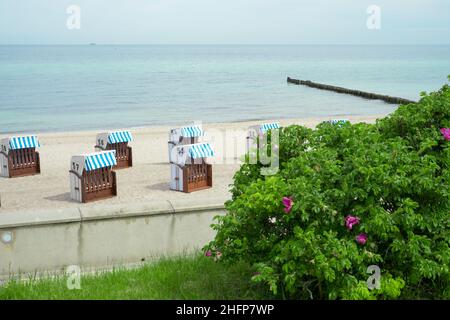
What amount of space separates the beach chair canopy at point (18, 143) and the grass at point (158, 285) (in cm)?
964

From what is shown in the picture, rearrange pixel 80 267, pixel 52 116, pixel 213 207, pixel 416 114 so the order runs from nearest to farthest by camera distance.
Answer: pixel 416 114 < pixel 80 267 < pixel 213 207 < pixel 52 116

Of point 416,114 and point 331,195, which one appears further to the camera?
point 416,114

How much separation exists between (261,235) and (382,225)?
1026mm

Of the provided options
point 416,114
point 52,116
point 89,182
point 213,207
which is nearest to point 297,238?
point 416,114

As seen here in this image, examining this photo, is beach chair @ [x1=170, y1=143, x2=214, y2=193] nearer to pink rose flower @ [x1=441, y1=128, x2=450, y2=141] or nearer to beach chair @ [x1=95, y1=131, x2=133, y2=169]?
beach chair @ [x1=95, y1=131, x2=133, y2=169]

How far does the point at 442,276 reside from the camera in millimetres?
5039

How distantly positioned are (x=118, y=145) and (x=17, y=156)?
2.46 metres

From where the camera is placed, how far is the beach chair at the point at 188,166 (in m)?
13.2

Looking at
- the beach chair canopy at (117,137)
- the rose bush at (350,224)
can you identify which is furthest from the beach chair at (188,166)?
the rose bush at (350,224)

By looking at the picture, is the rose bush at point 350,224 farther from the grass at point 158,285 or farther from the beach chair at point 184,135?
the beach chair at point 184,135

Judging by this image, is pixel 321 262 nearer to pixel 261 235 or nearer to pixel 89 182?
pixel 261 235

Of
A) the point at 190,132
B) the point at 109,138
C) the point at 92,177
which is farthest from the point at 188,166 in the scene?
the point at 109,138

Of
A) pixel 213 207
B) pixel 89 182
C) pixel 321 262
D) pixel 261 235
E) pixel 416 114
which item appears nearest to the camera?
pixel 321 262

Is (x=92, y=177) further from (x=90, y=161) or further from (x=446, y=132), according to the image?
(x=446, y=132)
